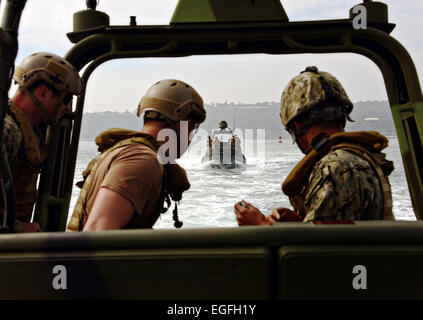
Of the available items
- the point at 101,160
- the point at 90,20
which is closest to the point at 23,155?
the point at 101,160

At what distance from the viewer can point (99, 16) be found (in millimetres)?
2180

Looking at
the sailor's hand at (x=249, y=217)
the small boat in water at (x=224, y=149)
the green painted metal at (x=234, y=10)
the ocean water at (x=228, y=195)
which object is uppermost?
the small boat in water at (x=224, y=149)

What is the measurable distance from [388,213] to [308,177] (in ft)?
1.24

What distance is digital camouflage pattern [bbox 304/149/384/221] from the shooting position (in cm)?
155

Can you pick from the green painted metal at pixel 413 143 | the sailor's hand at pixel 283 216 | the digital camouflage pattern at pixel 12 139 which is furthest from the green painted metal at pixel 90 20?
the green painted metal at pixel 413 143

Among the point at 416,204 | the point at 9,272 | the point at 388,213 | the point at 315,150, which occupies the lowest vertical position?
the point at 9,272

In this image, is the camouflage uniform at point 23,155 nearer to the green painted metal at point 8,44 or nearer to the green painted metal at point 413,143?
the green painted metal at point 8,44

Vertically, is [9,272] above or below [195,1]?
below

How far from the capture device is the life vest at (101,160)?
5.73ft

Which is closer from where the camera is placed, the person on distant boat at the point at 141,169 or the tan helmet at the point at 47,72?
the person on distant boat at the point at 141,169

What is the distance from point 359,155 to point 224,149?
26.2m
